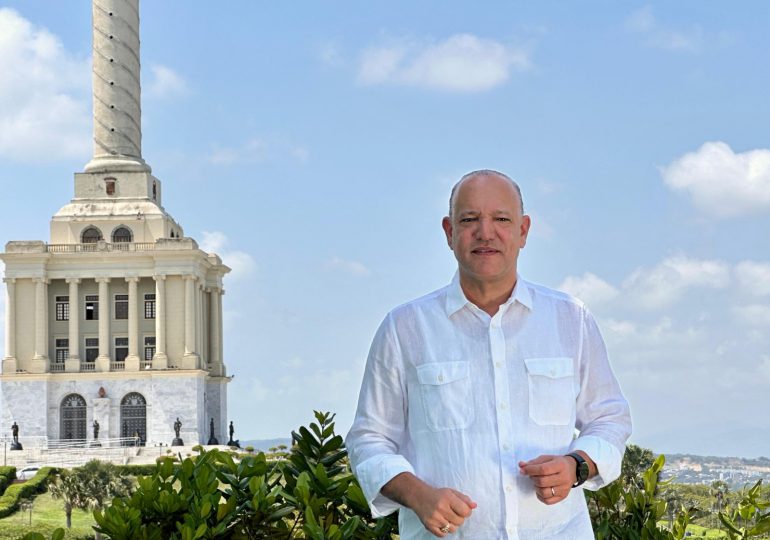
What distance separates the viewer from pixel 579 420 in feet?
13.3

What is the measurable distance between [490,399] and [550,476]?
330 millimetres

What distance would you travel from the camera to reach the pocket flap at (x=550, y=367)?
3.89 metres

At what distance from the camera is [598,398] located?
13.2 ft

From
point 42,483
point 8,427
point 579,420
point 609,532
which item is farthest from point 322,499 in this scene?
point 8,427

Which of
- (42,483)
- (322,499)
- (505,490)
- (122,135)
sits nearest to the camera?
(505,490)

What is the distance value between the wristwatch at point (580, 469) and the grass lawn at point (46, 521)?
30.4 meters

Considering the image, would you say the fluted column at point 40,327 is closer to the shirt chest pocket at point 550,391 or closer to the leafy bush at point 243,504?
the leafy bush at point 243,504

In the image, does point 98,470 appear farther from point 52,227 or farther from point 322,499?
point 322,499

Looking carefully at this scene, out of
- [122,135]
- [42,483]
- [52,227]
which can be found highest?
[122,135]

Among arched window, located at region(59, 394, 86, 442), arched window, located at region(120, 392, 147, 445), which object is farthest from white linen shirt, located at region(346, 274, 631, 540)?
arched window, located at region(59, 394, 86, 442)

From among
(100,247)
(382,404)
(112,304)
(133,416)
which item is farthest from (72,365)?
(382,404)

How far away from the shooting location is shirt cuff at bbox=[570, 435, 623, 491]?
379 centimetres

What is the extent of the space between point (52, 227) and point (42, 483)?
22734 millimetres

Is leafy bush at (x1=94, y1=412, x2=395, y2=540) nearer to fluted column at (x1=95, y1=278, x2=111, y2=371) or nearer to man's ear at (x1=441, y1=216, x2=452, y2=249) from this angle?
man's ear at (x1=441, y1=216, x2=452, y2=249)
